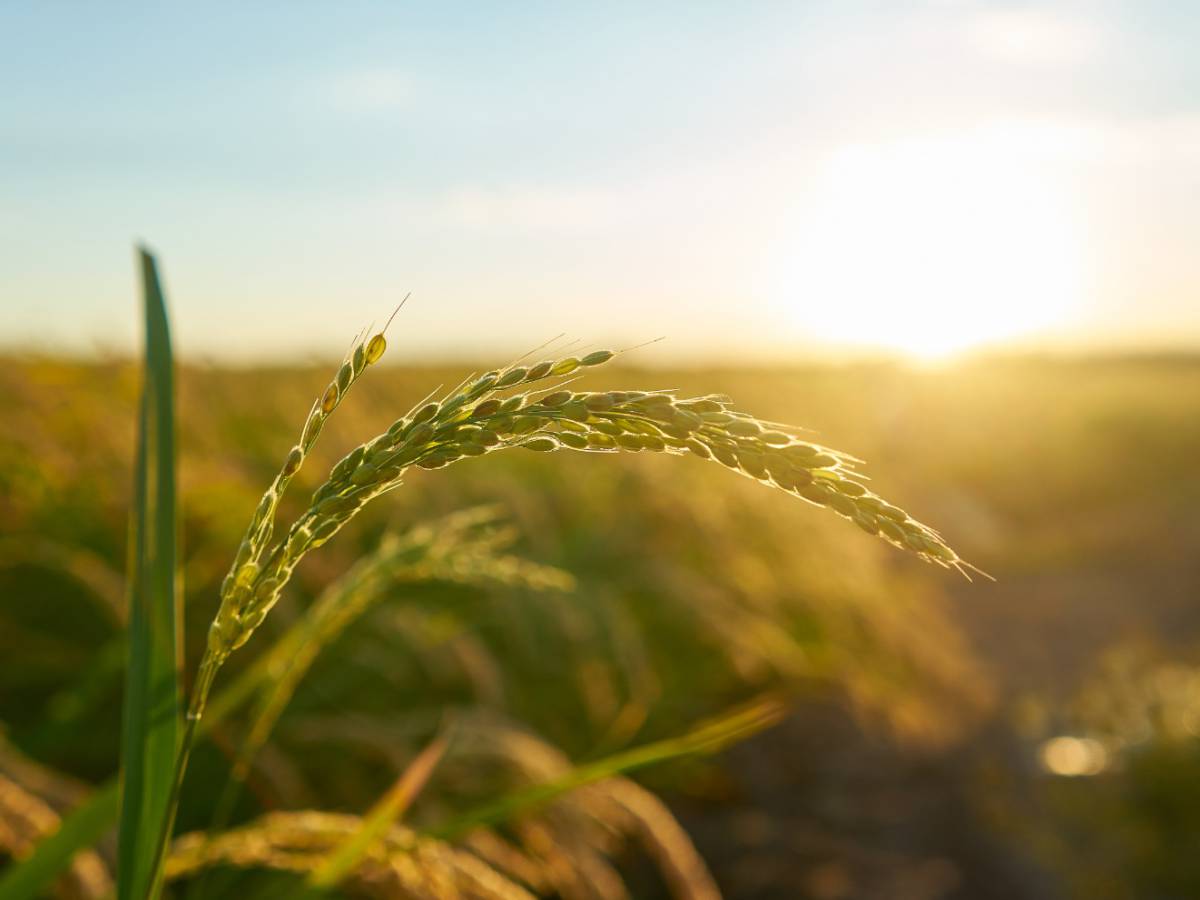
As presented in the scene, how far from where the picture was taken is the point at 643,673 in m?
3.48

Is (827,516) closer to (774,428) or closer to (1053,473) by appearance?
(774,428)

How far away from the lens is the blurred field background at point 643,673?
3.22 metres

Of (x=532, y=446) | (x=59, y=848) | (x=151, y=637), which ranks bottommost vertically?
(x=59, y=848)

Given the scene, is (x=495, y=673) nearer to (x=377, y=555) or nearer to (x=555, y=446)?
(x=377, y=555)

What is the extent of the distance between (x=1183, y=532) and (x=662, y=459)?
10609 millimetres

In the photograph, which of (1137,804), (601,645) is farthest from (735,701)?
(1137,804)

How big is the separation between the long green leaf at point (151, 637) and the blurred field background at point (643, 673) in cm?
85

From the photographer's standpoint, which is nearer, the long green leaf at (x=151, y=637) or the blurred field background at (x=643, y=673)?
the long green leaf at (x=151, y=637)

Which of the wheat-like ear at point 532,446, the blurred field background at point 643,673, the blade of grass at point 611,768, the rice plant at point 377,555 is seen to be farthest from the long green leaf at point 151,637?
the blurred field background at point 643,673

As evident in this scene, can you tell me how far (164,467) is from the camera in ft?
3.79

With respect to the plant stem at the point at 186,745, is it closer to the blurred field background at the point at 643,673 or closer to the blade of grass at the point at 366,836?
the blade of grass at the point at 366,836

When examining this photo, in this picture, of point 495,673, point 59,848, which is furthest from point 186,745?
point 495,673

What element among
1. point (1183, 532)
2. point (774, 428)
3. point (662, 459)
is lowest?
point (774, 428)

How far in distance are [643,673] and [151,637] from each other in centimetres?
255
